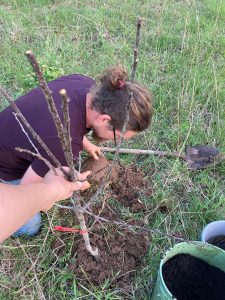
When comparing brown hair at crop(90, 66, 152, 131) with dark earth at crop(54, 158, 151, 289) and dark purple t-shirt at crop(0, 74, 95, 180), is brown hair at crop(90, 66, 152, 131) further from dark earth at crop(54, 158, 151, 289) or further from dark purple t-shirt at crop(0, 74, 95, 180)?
dark earth at crop(54, 158, 151, 289)

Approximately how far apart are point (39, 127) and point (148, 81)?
165 cm

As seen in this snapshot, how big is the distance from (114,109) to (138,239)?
779mm

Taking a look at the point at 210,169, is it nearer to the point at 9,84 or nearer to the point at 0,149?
the point at 0,149

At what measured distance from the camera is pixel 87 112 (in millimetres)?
1946

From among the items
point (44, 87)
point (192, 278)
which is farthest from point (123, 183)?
point (44, 87)

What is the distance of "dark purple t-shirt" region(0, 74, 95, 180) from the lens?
1770 mm

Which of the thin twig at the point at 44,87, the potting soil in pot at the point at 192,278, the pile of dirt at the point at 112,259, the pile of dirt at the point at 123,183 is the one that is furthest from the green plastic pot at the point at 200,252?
the thin twig at the point at 44,87

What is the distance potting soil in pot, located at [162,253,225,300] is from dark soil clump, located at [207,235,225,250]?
265 millimetres

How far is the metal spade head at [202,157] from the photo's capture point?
2.61 metres

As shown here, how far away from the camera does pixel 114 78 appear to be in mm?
1764

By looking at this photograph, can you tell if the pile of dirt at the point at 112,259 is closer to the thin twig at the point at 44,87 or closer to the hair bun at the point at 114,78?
the hair bun at the point at 114,78

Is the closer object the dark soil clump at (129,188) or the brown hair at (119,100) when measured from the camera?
the brown hair at (119,100)

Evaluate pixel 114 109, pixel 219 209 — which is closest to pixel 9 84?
pixel 114 109

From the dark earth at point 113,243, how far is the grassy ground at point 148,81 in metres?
0.05
